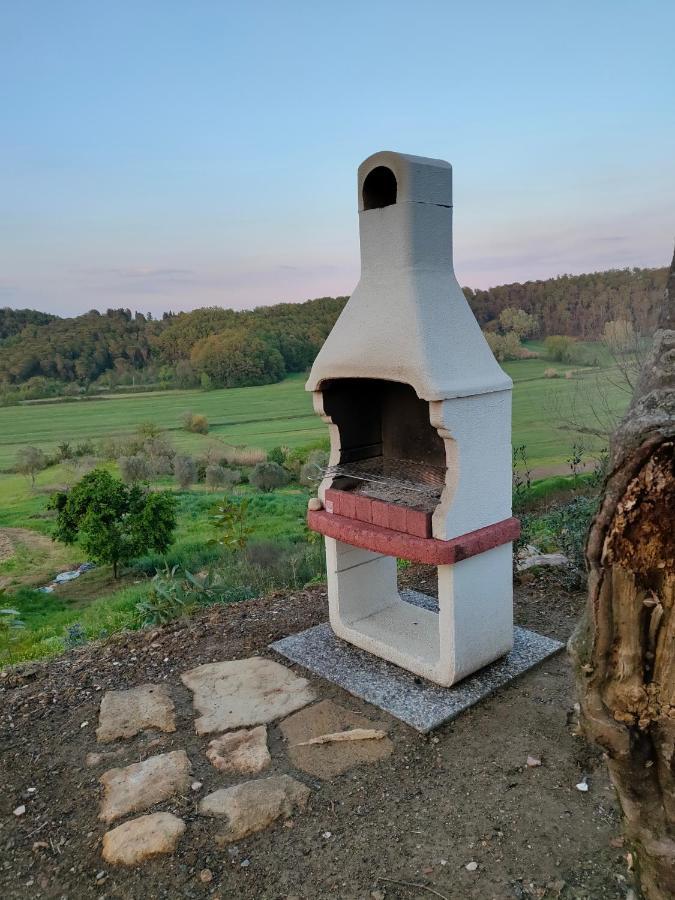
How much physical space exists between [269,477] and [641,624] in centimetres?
761

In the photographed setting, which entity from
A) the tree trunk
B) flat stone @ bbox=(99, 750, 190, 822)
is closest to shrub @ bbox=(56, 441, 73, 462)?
flat stone @ bbox=(99, 750, 190, 822)

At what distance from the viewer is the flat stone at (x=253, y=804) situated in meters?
2.69

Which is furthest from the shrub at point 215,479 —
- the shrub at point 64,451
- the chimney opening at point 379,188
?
the chimney opening at point 379,188

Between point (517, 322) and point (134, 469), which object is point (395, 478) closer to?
point (517, 322)

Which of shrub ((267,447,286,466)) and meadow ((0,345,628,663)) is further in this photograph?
shrub ((267,447,286,466))

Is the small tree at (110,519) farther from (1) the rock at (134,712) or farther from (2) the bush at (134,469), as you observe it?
(1) the rock at (134,712)

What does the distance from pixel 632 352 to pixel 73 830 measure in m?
7.49

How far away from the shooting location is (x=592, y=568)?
1.51 m

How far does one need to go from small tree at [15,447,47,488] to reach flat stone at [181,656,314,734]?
218 inches

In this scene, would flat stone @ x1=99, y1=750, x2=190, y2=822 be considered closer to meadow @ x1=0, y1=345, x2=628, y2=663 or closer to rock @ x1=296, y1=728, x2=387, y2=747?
rock @ x1=296, y1=728, x2=387, y2=747

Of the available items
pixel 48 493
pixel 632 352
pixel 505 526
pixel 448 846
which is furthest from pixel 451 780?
pixel 48 493

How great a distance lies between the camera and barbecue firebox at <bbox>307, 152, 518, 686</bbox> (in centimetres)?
336

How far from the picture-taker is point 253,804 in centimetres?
279

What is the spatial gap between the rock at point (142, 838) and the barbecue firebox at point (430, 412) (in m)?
1.62
